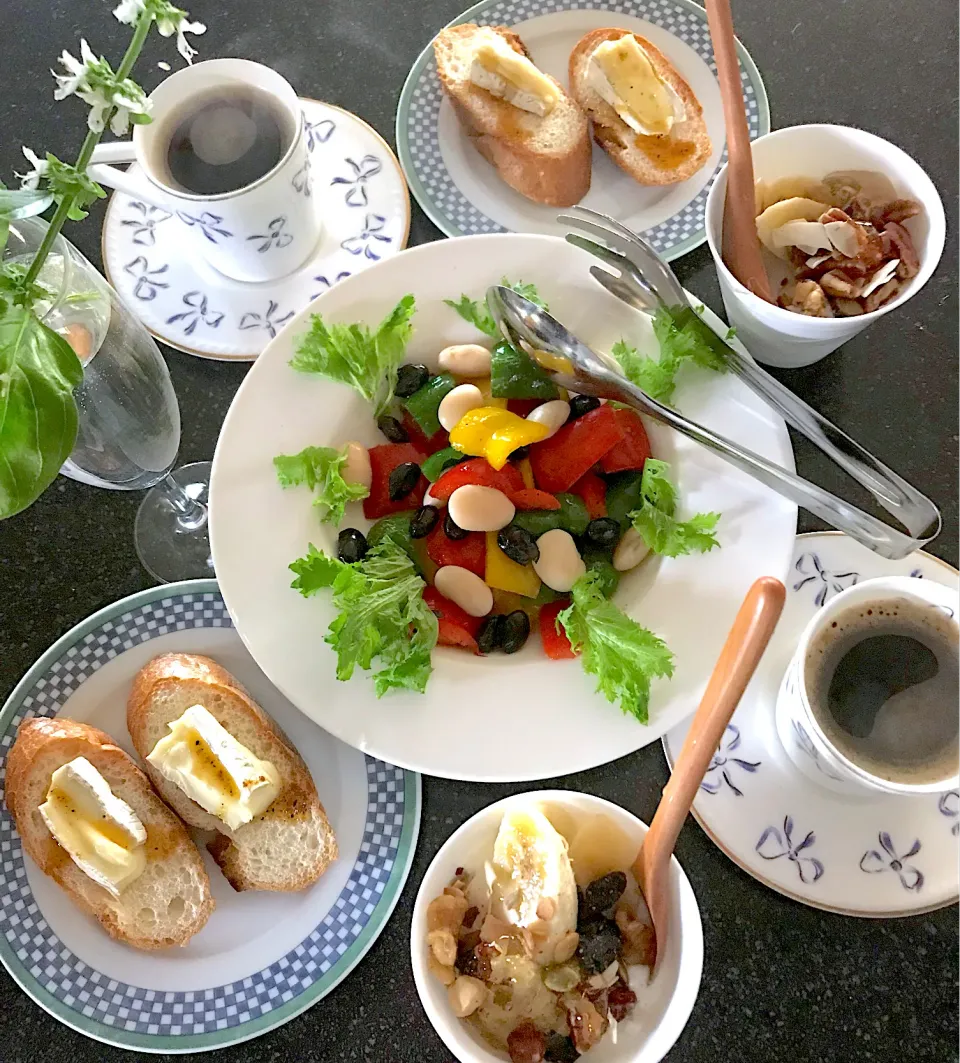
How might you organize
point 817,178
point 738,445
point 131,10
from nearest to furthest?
point 131,10 → point 738,445 → point 817,178

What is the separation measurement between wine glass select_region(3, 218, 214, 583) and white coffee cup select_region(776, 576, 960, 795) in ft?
2.41

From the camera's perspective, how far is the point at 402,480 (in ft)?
3.54

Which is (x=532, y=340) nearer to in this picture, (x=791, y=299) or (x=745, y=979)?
(x=791, y=299)

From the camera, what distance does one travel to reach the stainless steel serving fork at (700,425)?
96 centimetres

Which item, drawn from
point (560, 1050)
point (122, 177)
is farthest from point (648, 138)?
point (560, 1050)

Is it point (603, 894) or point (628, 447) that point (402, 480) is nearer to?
point (628, 447)

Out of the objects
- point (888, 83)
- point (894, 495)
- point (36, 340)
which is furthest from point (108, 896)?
point (888, 83)

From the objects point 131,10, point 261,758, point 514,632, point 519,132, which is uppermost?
point 131,10

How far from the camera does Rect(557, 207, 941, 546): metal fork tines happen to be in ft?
3.33

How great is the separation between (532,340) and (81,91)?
1.76ft

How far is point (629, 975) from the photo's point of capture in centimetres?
93

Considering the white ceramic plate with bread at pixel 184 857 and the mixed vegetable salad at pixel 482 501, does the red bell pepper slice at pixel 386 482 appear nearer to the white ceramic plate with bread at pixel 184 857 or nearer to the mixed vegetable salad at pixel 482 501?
the mixed vegetable salad at pixel 482 501

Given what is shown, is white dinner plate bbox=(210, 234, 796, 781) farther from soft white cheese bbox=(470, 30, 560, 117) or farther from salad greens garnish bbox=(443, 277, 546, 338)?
soft white cheese bbox=(470, 30, 560, 117)

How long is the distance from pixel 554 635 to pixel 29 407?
58 centimetres
